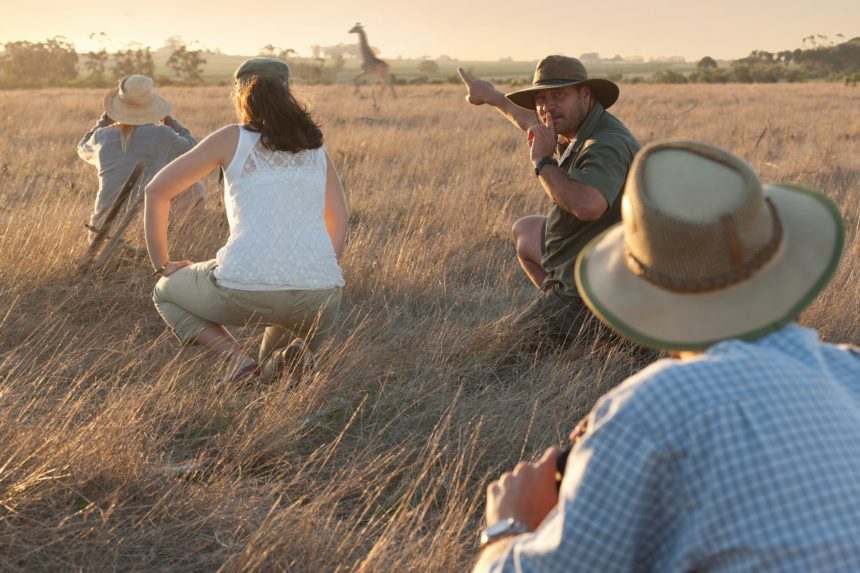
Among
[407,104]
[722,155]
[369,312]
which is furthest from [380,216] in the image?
[407,104]

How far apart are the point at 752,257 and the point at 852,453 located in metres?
0.29

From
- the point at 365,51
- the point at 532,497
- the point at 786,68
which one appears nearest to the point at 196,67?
the point at 786,68

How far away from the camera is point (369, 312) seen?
14.6 feet

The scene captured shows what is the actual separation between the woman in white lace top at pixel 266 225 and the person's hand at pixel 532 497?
6.86ft

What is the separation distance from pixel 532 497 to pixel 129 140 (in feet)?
14.7

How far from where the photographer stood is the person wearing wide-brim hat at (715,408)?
1.17 m

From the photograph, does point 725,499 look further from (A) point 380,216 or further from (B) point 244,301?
(A) point 380,216

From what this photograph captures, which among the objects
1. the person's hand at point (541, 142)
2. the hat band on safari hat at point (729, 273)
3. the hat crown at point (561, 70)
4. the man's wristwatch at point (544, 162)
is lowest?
the man's wristwatch at point (544, 162)

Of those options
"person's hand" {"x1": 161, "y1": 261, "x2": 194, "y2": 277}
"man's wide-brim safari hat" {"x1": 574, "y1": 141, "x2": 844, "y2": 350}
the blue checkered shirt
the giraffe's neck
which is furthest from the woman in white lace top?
the giraffe's neck

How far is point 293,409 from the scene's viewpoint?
3.31 meters

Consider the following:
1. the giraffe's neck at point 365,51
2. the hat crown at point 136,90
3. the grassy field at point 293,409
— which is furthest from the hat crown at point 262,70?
the giraffe's neck at point 365,51

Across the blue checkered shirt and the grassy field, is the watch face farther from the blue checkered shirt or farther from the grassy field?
the grassy field

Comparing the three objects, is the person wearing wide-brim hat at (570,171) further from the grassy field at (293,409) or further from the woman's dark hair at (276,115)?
the woman's dark hair at (276,115)

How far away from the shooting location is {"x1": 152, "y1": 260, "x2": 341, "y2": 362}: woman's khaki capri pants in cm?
366
